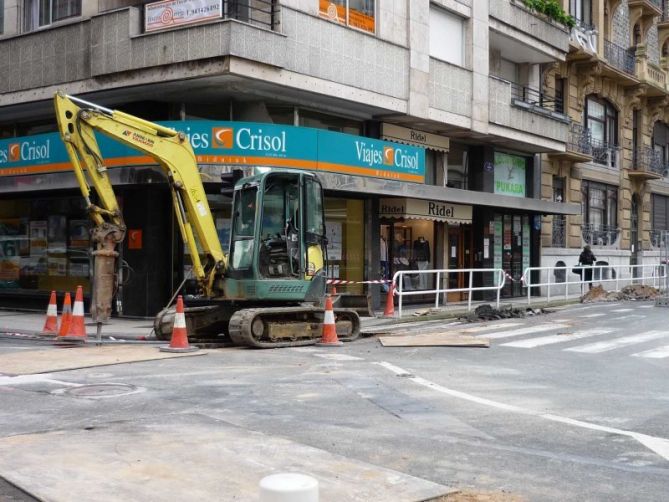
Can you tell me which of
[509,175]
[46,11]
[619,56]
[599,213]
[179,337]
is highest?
[619,56]

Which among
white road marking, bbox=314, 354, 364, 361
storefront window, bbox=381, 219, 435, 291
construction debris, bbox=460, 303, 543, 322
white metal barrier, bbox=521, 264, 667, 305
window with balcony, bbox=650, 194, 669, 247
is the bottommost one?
white road marking, bbox=314, 354, 364, 361

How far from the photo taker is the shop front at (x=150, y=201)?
1681 cm

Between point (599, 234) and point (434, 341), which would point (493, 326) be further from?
point (599, 234)

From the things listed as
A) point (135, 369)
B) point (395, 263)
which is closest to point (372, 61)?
point (395, 263)

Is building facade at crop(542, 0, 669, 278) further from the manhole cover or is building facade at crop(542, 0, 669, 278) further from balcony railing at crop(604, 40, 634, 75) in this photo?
the manhole cover

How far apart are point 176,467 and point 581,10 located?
30235 millimetres

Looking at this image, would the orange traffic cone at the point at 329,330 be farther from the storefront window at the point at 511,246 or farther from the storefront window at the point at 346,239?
the storefront window at the point at 511,246

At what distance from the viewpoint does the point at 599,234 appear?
1283 inches

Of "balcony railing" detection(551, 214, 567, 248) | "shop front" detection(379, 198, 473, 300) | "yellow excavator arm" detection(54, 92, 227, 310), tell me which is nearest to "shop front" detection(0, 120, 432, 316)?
"shop front" detection(379, 198, 473, 300)

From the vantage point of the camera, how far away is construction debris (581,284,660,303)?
23.8 meters

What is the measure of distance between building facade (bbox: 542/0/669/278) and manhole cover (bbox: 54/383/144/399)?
888 inches

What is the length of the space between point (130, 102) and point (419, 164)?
7801 mm

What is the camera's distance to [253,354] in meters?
11.8

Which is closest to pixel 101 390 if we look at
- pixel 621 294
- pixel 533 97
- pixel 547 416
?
pixel 547 416
